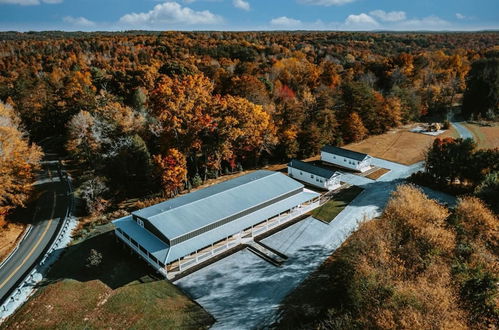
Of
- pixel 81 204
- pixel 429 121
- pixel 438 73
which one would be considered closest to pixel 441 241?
pixel 81 204

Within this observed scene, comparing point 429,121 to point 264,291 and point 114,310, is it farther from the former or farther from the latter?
point 114,310

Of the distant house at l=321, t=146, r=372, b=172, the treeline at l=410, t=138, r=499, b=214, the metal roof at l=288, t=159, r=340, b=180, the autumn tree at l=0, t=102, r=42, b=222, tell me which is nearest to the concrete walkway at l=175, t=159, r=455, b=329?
the metal roof at l=288, t=159, r=340, b=180

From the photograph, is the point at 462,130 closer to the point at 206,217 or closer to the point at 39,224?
the point at 206,217

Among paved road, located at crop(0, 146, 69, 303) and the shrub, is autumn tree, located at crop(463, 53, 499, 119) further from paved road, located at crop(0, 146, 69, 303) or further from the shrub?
paved road, located at crop(0, 146, 69, 303)

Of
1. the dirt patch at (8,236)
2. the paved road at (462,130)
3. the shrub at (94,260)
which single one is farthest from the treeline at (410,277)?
the paved road at (462,130)

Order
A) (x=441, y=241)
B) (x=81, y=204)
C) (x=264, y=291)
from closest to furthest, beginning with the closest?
(x=441, y=241) < (x=264, y=291) < (x=81, y=204)

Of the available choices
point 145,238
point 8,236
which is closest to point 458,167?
point 145,238

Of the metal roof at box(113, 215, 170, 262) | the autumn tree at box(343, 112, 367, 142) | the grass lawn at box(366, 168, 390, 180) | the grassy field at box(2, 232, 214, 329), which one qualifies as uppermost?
the autumn tree at box(343, 112, 367, 142)
